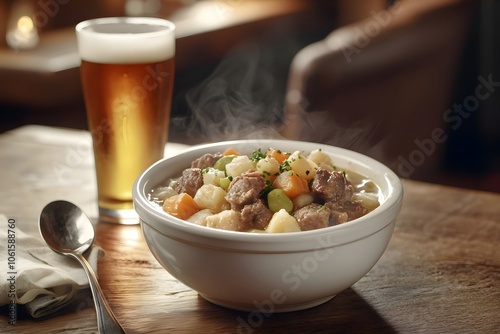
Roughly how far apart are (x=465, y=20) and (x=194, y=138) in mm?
1987

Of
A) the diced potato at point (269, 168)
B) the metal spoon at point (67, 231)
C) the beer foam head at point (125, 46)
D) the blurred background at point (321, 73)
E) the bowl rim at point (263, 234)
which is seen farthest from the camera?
the blurred background at point (321, 73)

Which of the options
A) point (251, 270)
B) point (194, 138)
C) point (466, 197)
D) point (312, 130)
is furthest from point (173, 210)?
point (194, 138)

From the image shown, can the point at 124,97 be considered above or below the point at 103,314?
above

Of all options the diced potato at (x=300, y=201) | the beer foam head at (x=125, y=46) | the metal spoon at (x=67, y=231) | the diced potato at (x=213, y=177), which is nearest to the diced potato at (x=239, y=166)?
the diced potato at (x=213, y=177)

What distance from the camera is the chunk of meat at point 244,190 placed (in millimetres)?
1334

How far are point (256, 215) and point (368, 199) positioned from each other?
0.87 ft

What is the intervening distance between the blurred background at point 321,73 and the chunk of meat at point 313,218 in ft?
2.93

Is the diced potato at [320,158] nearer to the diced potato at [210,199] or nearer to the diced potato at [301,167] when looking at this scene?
the diced potato at [301,167]

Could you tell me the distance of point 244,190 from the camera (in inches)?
53.0

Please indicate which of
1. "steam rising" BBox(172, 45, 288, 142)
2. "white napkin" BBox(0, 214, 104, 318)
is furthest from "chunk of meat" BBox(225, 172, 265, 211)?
"steam rising" BBox(172, 45, 288, 142)

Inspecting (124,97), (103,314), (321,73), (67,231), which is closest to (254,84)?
(321,73)

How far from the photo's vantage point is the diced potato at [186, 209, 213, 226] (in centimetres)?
132

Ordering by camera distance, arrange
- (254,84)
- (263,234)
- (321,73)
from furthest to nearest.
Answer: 1. (254,84)
2. (321,73)
3. (263,234)

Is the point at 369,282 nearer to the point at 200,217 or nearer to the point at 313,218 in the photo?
the point at 313,218
